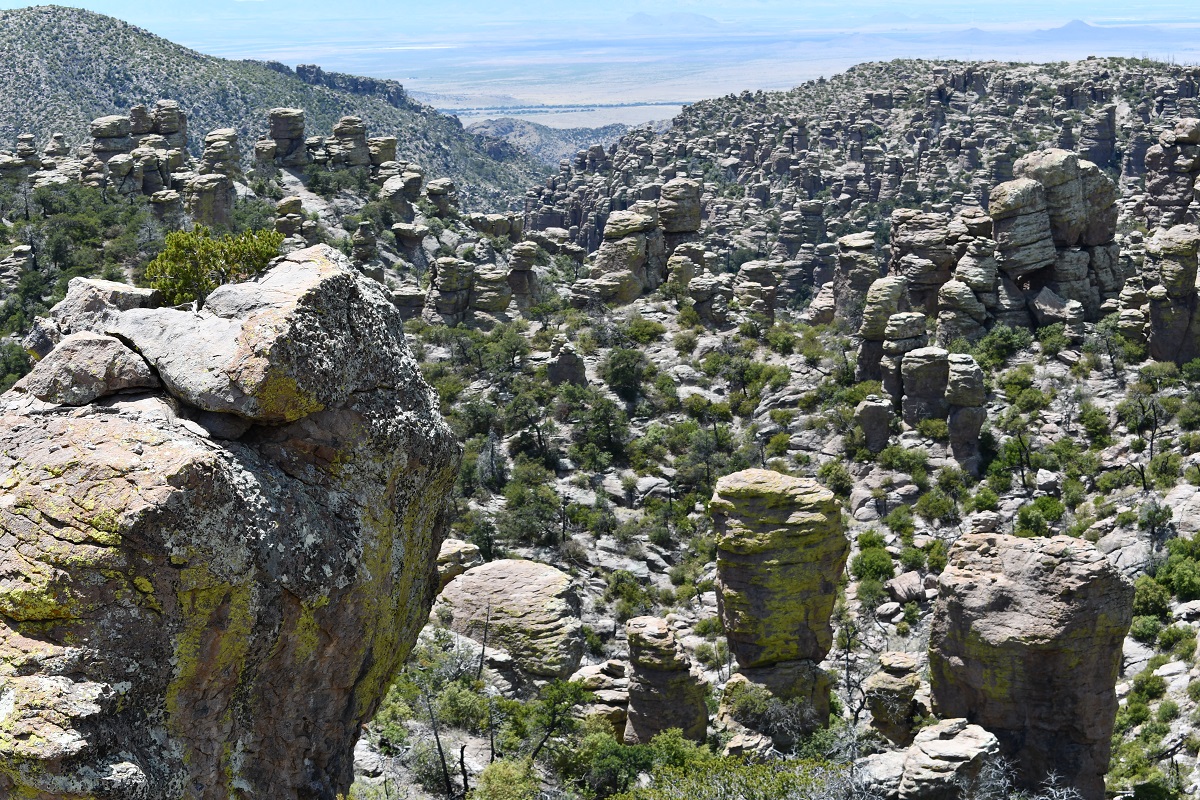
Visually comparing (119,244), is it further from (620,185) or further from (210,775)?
(620,185)

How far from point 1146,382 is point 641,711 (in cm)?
2571

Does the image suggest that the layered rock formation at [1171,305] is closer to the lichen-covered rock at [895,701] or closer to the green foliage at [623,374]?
the green foliage at [623,374]

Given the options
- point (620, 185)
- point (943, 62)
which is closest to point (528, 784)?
point (620, 185)

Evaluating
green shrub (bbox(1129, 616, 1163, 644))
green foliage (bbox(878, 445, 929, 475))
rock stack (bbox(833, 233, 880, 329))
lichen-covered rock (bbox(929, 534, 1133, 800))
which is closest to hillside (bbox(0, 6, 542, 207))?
rock stack (bbox(833, 233, 880, 329))

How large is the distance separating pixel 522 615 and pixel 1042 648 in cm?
1237

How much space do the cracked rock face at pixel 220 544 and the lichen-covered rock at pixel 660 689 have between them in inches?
557

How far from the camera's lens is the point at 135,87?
137m

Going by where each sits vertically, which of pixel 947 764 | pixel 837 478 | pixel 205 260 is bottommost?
pixel 837 478

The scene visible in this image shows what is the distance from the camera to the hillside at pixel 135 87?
412 ft

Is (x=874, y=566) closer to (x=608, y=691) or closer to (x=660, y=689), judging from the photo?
(x=608, y=691)

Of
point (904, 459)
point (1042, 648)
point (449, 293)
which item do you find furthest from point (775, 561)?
point (449, 293)

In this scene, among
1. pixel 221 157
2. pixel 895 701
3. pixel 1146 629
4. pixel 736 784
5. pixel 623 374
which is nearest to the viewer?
pixel 736 784

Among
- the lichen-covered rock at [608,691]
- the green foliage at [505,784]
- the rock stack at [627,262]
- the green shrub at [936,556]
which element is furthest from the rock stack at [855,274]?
the green foliage at [505,784]

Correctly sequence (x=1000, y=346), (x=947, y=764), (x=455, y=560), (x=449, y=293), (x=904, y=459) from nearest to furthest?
(x=947, y=764) → (x=455, y=560) → (x=904, y=459) → (x=1000, y=346) → (x=449, y=293)
